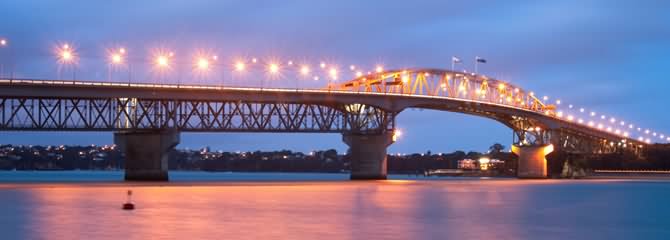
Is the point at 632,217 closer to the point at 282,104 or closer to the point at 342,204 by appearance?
A: the point at 342,204

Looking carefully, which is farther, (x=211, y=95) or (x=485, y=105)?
(x=485, y=105)

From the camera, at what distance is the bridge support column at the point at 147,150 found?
391ft

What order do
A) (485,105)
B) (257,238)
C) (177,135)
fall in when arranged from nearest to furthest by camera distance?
1. (257,238)
2. (177,135)
3. (485,105)

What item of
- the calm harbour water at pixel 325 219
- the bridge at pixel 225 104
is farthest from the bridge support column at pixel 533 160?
the calm harbour water at pixel 325 219

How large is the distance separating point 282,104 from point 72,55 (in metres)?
27.8

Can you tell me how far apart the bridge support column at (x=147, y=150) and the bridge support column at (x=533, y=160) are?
73.1 meters

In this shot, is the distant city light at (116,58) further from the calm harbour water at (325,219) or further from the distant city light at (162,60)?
the calm harbour water at (325,219)

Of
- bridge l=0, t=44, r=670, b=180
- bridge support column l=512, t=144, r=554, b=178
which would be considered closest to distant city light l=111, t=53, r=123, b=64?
bridge l=0, t=44, r=670, b=180

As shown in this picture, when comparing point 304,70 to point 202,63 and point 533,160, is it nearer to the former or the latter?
point 202,63

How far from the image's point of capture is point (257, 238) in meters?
41.5

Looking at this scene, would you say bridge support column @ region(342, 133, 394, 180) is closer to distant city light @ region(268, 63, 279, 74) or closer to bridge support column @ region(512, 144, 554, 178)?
distant city light @ region(268, 63, 279, 74)

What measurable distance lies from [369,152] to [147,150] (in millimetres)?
30411

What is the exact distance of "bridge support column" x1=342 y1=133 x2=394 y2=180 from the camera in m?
135

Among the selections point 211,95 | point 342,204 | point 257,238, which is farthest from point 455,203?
point 211,95
